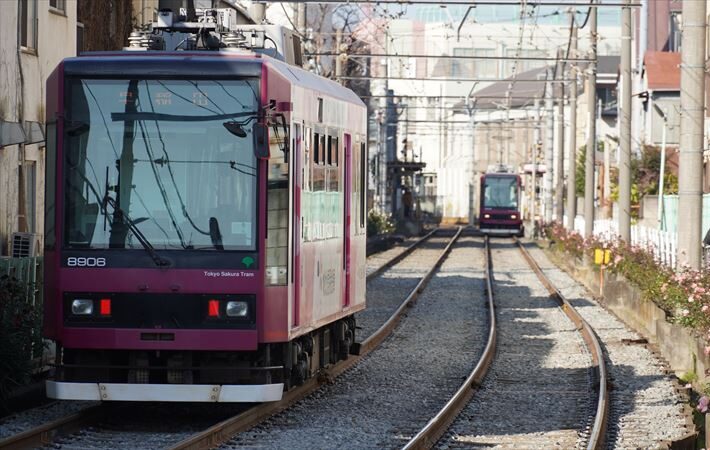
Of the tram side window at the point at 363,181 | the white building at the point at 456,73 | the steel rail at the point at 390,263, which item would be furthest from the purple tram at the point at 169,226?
the white building at the point at 456,73

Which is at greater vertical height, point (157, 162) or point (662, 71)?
point (662, 71)

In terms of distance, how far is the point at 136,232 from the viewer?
40.8 feet

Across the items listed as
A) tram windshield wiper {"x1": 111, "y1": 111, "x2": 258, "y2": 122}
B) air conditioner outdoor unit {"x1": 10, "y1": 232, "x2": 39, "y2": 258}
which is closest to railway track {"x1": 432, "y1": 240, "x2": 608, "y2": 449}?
tram windshield wiper {"x1": 111, "y1": 111, "x2": 258, "y2": 122}

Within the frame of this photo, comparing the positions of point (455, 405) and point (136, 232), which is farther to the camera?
point (455, 405)

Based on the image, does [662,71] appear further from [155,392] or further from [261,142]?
[155,392]

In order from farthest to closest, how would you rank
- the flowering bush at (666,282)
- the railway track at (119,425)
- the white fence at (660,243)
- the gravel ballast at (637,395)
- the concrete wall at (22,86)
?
the white fence at (660,243) → the concrete wall at (22,86) → the flowering bush at (666,282) → the gravel ballast at (637,395) → the railway track at (119,425)

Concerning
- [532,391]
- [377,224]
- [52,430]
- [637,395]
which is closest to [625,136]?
[532,391]

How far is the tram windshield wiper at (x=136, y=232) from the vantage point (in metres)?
12.4

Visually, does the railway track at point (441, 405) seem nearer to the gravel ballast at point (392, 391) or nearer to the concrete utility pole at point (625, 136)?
the gravel ballast at point (392, 391)

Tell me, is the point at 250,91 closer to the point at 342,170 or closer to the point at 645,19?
the point at 342,170

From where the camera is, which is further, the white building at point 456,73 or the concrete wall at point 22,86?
the white building at point 456,73

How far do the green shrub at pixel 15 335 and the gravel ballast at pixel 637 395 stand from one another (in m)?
5.15

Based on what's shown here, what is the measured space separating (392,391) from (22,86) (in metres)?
6.84

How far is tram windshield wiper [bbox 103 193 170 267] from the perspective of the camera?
1237 cm
